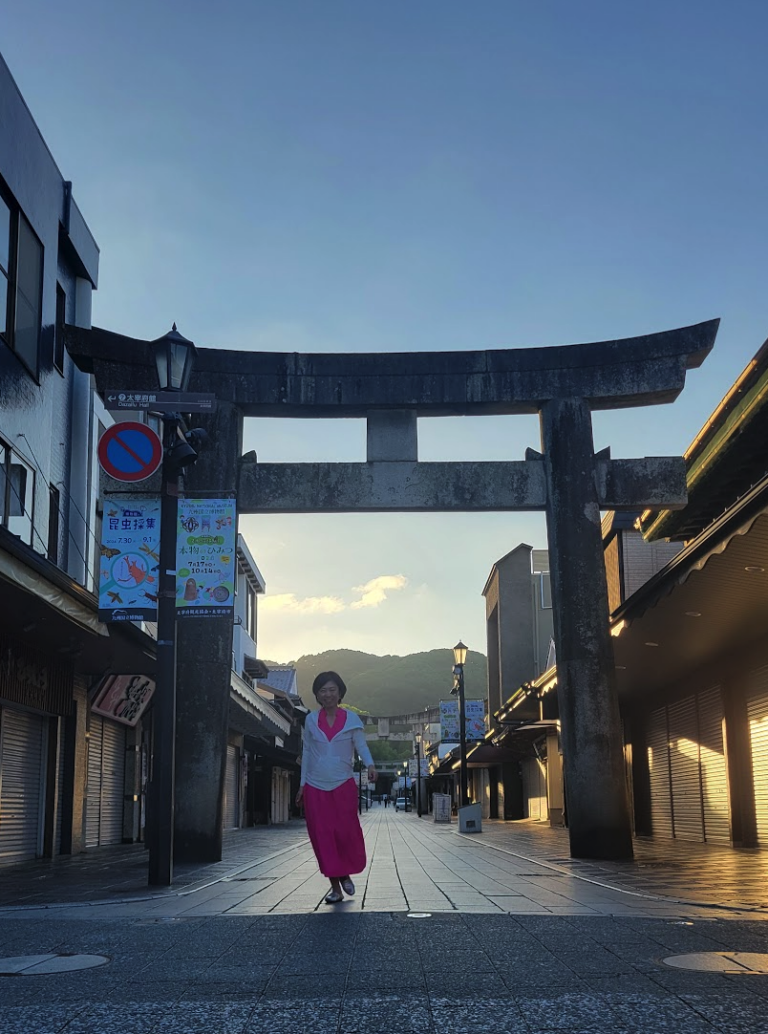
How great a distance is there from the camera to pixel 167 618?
1138 cm

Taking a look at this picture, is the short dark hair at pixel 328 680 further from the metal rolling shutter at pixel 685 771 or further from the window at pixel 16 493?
the metal rolling shutter at pixel 685 771

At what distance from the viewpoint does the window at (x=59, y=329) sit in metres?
18.3

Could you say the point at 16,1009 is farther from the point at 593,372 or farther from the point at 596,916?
the point at 593,372

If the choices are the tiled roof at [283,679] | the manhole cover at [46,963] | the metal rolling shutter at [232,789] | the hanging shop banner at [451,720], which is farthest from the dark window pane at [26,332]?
the tiled roof at [283,679]

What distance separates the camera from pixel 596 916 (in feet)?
24.4

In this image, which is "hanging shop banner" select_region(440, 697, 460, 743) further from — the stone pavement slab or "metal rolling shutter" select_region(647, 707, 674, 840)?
the stone pavement slab

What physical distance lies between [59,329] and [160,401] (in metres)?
8.33

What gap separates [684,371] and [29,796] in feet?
41.0

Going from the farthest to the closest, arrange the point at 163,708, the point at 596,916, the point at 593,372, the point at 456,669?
the point at 456,669, the point at 593,372, the point at 163,708, the point at 596,916

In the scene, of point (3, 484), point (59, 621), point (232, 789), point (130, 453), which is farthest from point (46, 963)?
point (232, 789)

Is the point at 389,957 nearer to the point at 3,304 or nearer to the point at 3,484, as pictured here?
the point at 3,484

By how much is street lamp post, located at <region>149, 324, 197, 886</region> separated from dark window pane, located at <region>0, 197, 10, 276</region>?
492cm

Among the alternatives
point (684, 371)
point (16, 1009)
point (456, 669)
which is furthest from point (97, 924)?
point (456, 669)

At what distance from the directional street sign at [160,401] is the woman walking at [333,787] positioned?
3467 millimetres
